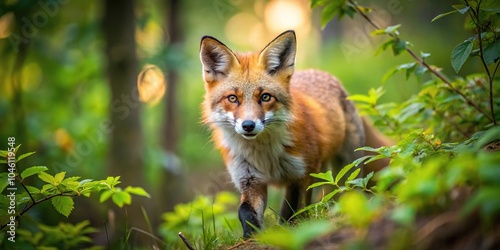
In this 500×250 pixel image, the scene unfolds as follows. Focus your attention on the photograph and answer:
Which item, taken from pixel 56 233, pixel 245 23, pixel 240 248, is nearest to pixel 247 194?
pixel 240 248

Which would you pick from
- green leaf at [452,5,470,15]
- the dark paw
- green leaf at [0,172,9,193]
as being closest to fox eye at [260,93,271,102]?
the dark paw

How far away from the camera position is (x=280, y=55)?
426 cm

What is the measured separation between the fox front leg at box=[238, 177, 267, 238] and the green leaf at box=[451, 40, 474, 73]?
6.07ft

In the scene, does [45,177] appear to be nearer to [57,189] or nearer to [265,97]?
[57,189]

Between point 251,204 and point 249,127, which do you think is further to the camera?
point 251,204

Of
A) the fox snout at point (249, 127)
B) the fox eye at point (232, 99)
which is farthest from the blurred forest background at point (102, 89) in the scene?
the fox snout at point (249, 127)

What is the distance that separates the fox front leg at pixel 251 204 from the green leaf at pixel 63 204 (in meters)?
1.27

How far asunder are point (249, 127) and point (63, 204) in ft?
4.85

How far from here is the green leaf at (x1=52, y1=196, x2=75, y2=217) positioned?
305cm

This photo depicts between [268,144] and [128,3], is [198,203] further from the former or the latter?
[128,3]

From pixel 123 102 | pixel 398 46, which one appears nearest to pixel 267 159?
pixel 398 46

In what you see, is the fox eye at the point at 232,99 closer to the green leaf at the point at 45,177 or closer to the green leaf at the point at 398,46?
the green leaf at the point at 398,46

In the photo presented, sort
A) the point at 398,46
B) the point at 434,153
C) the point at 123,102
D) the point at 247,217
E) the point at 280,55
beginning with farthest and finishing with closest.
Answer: the point at 123,102, the point at 280,55, the point at 398,46, the point at 247,217, the point at 434,153

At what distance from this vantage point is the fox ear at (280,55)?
13.6ft
